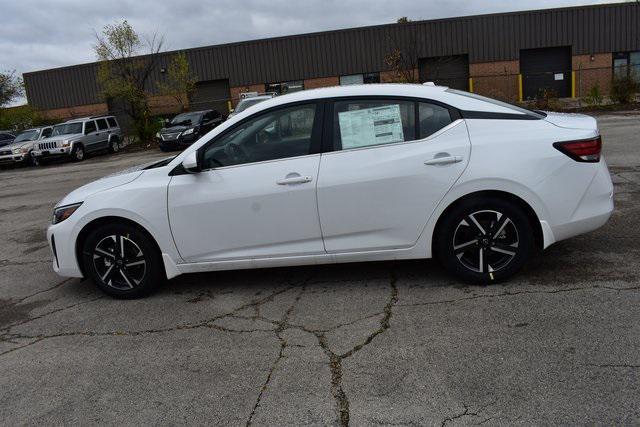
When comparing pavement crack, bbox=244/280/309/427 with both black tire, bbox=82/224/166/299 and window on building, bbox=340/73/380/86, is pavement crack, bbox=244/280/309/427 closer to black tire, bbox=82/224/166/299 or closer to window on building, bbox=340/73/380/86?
black tire, bbox=82/224/166/299

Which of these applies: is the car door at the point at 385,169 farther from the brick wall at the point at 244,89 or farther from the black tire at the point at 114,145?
the brick wall at the point at 244,89

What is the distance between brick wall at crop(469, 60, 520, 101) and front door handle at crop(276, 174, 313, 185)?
3329 centimetres

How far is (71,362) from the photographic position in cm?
397

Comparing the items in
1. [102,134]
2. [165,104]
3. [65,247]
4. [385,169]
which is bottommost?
[65,247]

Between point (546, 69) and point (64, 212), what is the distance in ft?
125

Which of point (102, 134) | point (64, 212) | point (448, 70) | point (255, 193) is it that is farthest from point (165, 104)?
point (255, 193)

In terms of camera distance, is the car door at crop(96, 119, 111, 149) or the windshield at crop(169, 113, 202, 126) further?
the car door at crop(96, 119, 111, 149)

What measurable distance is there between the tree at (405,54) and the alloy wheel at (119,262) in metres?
31.3

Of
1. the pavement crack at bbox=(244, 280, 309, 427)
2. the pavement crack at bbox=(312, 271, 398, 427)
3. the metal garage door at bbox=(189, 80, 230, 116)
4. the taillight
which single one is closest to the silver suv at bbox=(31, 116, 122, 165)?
the metal garage door at bbox=(189, 80, 230, 116)

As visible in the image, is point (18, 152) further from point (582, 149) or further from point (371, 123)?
point (582, 149)

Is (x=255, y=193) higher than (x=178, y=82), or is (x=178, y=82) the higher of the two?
(x=178, y=82)

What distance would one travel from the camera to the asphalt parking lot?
10.2 ft

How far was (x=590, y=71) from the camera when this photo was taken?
3622 centimetres

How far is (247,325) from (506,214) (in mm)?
2266
